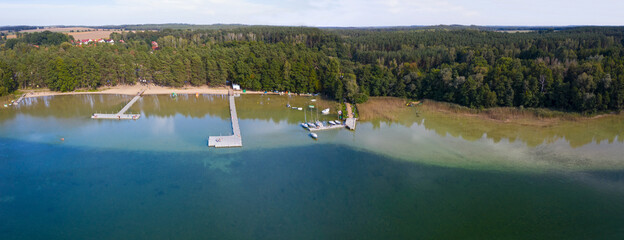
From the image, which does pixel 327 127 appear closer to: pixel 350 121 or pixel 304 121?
pixel 350 121

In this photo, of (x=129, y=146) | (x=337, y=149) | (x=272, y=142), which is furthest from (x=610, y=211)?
(x=129, y=146)

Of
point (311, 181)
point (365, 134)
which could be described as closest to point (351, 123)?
point (365, 134)

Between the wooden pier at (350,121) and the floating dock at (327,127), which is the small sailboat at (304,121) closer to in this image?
the floating dock at (327,127)

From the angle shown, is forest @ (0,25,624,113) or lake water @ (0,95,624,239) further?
forest @ (0,25,624,113)

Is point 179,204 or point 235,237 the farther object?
point 179,204

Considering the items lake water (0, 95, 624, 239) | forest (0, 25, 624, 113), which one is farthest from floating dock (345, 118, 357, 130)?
forest (0, 25, 624, 113)

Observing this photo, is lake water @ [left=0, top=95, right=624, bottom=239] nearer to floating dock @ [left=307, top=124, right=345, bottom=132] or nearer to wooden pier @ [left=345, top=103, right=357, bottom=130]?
floating dock @ [left=307, top=124, right=345, bottom=132]

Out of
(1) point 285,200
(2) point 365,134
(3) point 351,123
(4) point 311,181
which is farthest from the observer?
(3) point 351,123

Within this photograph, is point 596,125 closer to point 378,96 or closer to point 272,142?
point 378,96

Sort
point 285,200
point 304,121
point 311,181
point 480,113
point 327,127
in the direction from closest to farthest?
point 285,200 → point 311,181 → point 327,127 → point 304,121 → point 480,113
